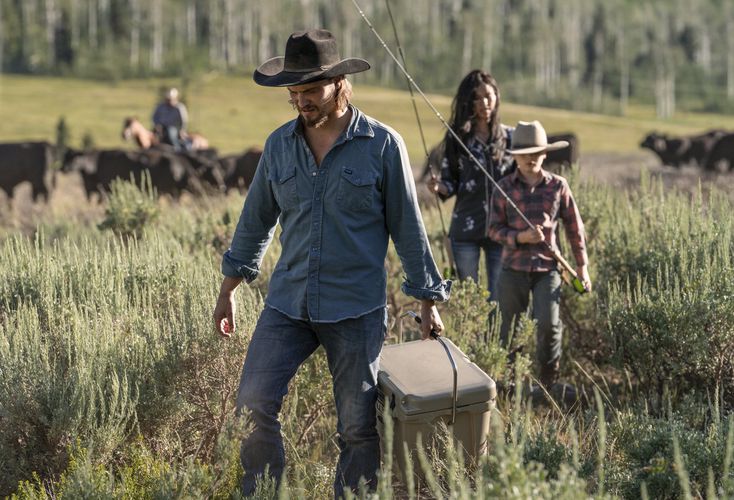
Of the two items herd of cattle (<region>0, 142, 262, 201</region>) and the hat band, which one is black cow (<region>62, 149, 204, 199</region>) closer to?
herd of cattle (<region>0, 142, 262, 201</region>)

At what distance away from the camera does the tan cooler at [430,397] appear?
393cm

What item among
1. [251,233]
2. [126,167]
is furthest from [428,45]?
[251,233]

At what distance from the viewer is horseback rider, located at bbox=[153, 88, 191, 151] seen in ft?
66.2

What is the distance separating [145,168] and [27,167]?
2205 millimetres

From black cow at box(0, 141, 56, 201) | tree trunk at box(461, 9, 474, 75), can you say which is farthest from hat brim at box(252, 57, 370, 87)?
tree trunk at box(461, 9, 474, 75)

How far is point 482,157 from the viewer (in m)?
6.09

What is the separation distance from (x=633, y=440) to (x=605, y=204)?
390 centimetres

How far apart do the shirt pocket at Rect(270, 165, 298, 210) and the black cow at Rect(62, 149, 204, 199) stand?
1334cm

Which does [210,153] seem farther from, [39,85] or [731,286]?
[39,85]

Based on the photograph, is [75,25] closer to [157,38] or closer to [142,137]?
[157,38]

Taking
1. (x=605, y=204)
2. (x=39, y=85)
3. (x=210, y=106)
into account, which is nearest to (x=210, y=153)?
(x=605, y=204)

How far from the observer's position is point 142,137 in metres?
20.1

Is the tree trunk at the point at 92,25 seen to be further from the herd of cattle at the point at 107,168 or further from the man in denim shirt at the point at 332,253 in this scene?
the man in denim shirt at the point at 332,253

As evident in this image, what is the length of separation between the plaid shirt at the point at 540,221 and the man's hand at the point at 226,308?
202 cm
